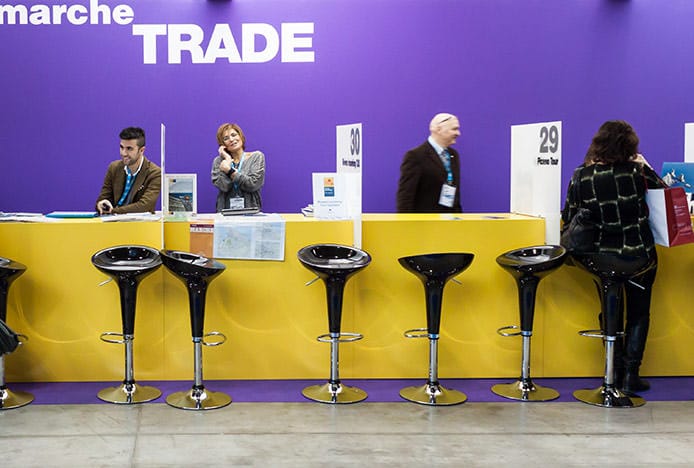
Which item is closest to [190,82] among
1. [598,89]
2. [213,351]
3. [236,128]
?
[236,128]

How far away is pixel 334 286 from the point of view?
15.0 feet

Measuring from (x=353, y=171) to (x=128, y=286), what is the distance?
4.46ft

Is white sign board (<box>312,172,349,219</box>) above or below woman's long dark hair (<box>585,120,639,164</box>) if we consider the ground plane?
below

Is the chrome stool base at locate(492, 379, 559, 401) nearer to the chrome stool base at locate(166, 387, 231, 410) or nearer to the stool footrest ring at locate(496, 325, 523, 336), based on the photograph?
the stool footrest ring at locate(496, 325, 523, 336)

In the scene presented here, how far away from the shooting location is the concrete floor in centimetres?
381

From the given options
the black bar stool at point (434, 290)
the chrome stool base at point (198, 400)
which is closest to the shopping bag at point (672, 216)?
the black bar stool at point (434, 290)

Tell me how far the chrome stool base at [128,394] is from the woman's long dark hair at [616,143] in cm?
261

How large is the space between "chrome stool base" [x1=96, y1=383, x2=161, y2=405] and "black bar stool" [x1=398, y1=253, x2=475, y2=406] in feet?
4.31

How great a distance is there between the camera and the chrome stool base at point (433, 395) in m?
4.61

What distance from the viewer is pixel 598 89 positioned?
7230 millimetres

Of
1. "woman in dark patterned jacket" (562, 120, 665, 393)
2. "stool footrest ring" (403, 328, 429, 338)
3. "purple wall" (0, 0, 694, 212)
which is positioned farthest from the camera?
"purple wall" (0, 0, 694, 212)

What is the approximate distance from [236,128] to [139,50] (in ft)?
4.26

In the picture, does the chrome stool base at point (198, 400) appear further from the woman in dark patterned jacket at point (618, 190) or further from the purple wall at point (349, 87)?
the purple wall at point (349, 87)

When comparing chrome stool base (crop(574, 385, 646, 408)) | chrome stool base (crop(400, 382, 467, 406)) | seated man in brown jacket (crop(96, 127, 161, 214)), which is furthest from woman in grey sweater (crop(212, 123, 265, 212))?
chrome stool base (crop(574, 385, 646, 408))
